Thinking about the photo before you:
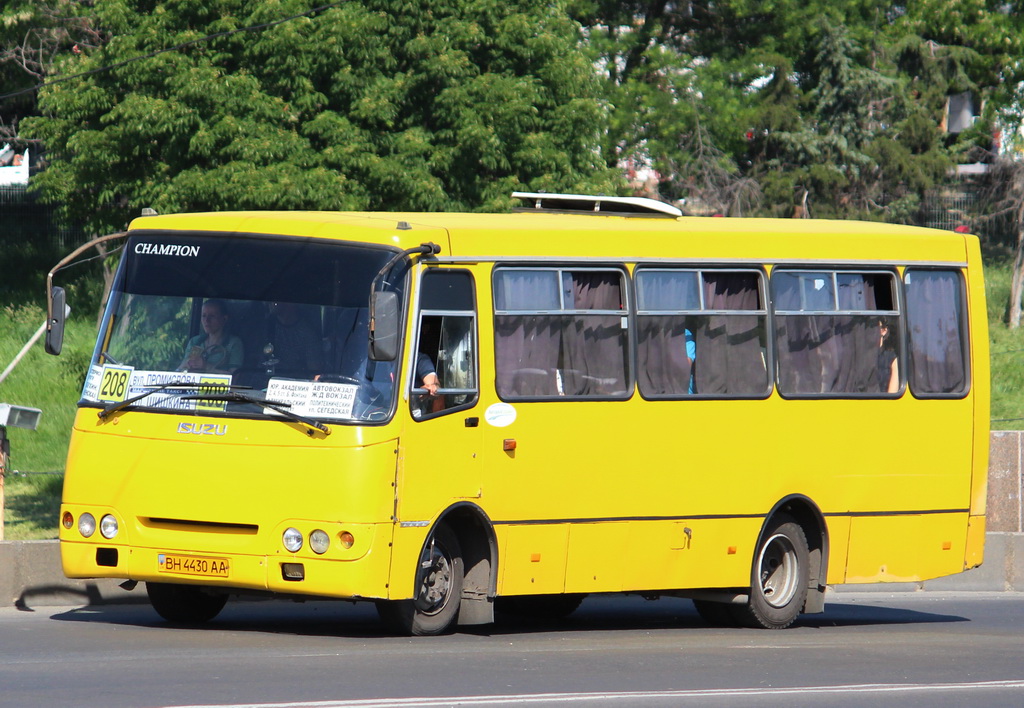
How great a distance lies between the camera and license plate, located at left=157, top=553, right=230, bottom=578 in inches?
413

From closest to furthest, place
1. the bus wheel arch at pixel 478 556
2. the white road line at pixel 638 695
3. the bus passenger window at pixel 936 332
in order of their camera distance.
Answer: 1. the white road line at pixel 638 695
2. the bus wheel arch at pixel 478 556
3. the bus passenger window at pixel 936 332

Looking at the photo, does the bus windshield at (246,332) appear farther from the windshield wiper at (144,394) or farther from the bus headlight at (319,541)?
the bus headlight at (319,541)

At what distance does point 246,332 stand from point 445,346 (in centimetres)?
124

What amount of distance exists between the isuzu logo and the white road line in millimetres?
2873

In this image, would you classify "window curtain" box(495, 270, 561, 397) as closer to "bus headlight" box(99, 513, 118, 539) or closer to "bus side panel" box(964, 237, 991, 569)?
"bus headlight" box(99, 513, 118, 539)

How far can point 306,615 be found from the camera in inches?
518

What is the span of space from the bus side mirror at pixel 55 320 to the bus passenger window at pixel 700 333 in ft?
12.8

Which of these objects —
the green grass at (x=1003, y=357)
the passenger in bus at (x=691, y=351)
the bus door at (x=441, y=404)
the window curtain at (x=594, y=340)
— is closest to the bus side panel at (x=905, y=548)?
the passenger in bus at (x=691, y=351)

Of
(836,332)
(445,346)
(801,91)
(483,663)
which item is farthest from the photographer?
(801,91)

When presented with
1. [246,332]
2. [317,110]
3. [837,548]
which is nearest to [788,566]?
[837,548]

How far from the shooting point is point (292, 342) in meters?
10.7

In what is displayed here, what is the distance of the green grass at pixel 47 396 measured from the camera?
19266mm

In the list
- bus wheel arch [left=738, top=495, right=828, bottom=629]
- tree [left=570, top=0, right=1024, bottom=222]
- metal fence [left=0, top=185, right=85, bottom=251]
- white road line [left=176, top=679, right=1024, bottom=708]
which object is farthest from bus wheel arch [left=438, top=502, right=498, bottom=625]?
tree [left=570, top=0, right=1024, bottom=222]

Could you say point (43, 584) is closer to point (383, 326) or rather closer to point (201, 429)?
point (201, 429)
